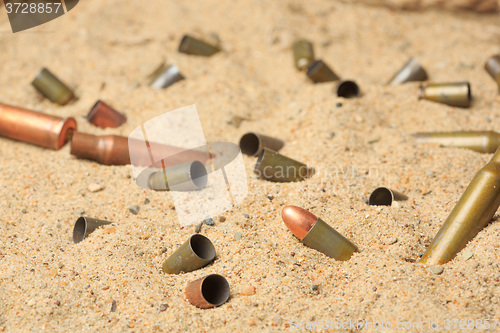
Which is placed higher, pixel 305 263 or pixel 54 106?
pixel 305 263

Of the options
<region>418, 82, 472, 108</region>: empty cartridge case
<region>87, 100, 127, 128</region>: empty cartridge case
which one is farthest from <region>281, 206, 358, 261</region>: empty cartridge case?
<region>418, 82, 472, 108</region>: empty cartridge case

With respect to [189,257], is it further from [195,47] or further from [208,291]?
[195,47]

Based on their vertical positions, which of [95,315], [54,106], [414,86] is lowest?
[54,106]

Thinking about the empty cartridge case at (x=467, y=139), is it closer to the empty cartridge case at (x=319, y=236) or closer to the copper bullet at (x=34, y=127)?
the empty cartridge case at (x=319, y=236)

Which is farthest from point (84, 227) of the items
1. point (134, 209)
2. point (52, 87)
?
point (52, 87)

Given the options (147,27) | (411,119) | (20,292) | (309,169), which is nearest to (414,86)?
(411,119)

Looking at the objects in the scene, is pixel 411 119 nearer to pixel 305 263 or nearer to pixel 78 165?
pixel 305 263
